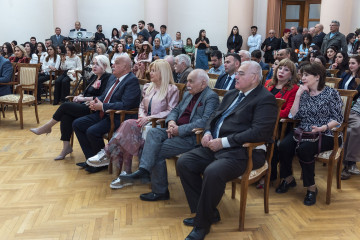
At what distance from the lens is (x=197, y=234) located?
2.75m

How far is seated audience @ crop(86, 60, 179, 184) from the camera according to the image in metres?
3.66

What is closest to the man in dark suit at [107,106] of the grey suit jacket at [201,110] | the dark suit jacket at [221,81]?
the grey suit jacket at [201,110]

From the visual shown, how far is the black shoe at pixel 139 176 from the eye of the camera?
3.33 meters

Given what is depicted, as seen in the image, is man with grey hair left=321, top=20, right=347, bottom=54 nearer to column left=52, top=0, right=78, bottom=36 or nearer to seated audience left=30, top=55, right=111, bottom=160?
seated audience left=30, top=55, right=111, bottom=160

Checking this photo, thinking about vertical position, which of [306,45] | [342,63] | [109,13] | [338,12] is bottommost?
[342,63]

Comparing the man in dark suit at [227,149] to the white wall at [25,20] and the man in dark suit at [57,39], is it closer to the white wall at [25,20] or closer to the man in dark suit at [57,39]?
the man in dark suit at [57,39]

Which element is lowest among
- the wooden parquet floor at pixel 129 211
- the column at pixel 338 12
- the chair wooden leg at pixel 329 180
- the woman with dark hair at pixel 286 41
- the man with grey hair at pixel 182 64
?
the wooden parquet floor at pixel 129 211

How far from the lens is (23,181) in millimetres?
3900

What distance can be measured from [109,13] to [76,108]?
35.0ft

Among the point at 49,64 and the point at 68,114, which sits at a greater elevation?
the point at 49,64

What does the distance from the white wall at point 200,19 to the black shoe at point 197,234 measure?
1151 cm

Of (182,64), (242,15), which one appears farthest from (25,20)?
(182,64)

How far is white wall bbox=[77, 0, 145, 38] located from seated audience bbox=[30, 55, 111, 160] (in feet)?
33.3

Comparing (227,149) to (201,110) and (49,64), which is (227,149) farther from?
(49,64)
